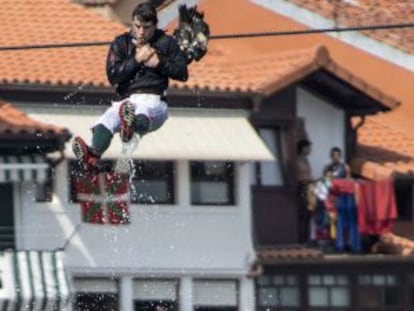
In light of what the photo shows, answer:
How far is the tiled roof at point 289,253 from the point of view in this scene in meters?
58.7

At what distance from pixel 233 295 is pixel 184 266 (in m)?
1.04

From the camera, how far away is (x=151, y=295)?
5684 cm

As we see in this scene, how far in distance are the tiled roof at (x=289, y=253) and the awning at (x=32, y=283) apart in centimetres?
598

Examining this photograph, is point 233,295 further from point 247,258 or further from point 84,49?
point 84,49

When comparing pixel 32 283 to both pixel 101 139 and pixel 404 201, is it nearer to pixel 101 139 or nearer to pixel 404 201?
pixel 404 201

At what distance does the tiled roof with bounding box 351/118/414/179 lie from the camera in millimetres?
60156

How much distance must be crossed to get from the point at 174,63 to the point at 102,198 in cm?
2456

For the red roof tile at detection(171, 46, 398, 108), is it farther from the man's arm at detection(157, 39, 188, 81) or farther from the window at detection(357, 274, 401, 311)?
the man's arm at detection(157, 39, 188, 81)

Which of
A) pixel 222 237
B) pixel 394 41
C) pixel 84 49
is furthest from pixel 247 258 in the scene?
pixel 394 41

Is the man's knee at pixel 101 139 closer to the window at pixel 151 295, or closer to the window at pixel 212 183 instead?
the window at pixel 151 295

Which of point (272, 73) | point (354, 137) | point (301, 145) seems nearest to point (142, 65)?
point (301, 145)

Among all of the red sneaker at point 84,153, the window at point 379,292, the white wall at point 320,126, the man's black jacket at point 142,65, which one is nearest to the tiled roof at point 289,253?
the white wall at point 320,126

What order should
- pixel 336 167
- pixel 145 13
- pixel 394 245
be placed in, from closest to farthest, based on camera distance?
1. pixel 145 13
2. pixel 336 167
3. pixel 394 245

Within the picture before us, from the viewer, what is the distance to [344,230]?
194ft
